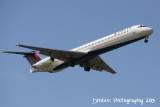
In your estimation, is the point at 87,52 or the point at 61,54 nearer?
the point at 87,52

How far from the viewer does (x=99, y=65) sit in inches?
1423

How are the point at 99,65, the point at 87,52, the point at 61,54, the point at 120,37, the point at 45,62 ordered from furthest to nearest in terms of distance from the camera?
the point at 99,65
the point at 45,62
the point at 61,54
the point at 87,52
the point at 120,37

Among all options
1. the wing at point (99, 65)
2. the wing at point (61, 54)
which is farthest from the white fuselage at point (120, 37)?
the wing at point (99, 65)

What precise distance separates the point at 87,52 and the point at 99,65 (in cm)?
489

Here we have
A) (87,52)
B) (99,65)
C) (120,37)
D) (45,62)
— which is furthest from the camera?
(99,65)

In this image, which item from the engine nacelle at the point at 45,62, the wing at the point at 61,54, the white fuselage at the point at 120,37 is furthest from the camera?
the engine nacelle at the point at 45,62

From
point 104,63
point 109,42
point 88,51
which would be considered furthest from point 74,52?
point 104,63

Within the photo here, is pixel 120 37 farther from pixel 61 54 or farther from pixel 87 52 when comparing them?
pixel 61 54

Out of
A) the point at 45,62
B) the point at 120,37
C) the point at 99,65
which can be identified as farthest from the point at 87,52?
the point at 99,65

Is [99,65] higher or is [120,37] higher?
[120,37]

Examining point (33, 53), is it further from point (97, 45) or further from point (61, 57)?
point (97, 45)

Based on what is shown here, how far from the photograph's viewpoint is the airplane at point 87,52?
100 feet

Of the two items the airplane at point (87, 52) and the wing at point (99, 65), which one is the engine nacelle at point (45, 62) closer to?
the airplane at point (87, 52)

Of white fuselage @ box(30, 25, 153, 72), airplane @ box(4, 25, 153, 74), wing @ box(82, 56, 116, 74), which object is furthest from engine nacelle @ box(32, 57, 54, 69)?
white fuselage @ box(30, 25, 153, 72)
